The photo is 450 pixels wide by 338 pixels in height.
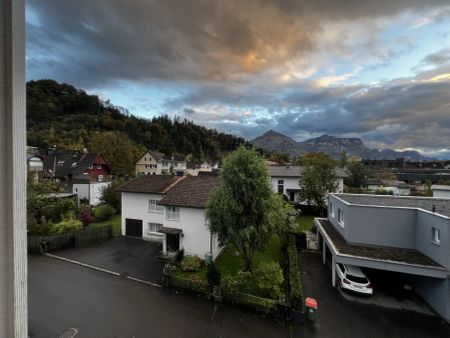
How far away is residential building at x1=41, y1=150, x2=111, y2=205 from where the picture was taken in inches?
1400

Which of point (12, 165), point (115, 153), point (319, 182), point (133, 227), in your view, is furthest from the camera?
point (115, 153)

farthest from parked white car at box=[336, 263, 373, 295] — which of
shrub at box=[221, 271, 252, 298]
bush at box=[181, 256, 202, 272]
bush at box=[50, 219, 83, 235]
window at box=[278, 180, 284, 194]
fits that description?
window at box=[278, 180, 284, 194]

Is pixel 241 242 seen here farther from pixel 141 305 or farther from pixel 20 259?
pixel 20 259

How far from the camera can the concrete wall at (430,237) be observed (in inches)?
479

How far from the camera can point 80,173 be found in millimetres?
38500

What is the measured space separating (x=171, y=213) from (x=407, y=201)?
18.8m

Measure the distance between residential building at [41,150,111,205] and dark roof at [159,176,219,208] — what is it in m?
20.7

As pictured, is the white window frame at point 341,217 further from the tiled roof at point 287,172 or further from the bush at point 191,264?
the tiled roof at point 287,172

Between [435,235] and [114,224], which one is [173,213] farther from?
[435,235]

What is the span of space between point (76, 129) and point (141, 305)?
293 ft

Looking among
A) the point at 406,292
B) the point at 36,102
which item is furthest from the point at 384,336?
the point at 36,102

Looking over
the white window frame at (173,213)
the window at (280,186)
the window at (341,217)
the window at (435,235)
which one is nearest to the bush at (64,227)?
the white window frame at (173,213)

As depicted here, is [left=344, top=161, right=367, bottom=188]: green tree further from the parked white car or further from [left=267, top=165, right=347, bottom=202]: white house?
the parked white car

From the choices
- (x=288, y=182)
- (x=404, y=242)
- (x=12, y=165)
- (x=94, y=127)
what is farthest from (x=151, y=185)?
(x=94, y=127)
